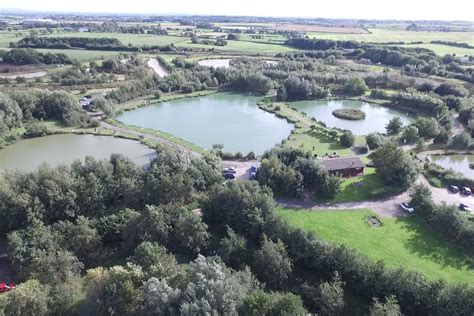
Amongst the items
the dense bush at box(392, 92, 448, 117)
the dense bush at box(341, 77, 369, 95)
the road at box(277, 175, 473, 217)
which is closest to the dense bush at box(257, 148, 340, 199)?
the road at box(277, 175, 473, 217)

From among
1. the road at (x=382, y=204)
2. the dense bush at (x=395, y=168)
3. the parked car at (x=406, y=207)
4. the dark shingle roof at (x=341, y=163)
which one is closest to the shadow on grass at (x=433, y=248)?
the parked car at (x=406, y=207)

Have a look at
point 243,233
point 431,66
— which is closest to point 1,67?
point 243,233

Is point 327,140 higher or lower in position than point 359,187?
higher

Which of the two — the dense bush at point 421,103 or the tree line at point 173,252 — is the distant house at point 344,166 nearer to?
the tree line at point 173,252

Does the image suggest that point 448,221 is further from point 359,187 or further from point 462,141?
point 462,141

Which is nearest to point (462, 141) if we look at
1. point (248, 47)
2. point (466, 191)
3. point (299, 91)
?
point (466, 191)

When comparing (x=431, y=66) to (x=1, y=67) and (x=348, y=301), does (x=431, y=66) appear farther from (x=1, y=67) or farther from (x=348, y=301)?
(x=1, y=67)
